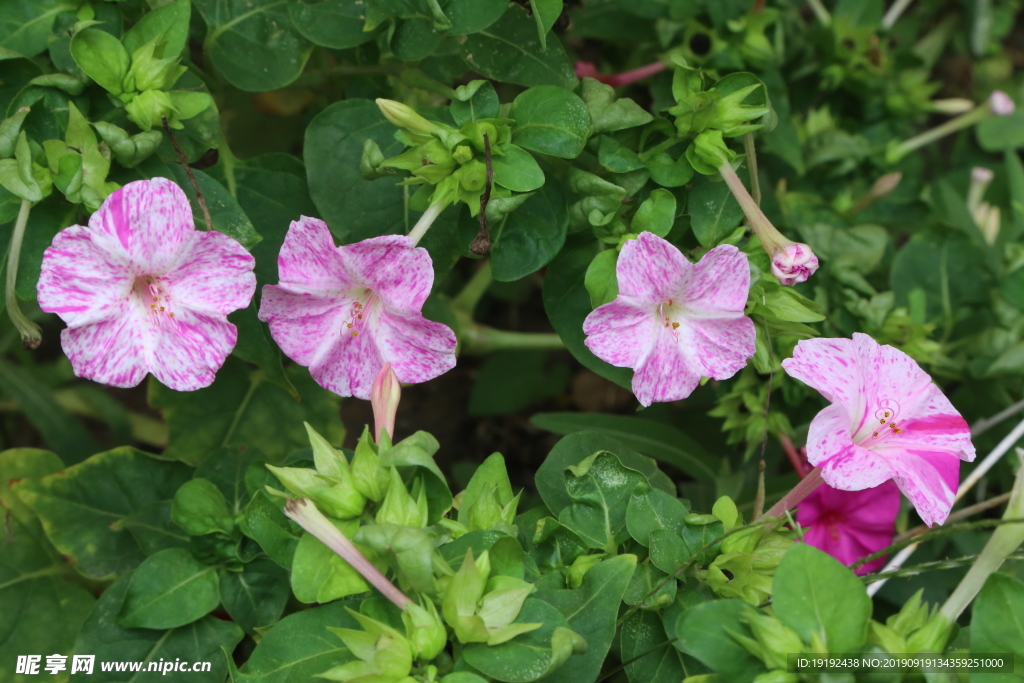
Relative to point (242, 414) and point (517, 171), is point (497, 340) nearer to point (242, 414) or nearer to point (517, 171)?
point (242, 414)

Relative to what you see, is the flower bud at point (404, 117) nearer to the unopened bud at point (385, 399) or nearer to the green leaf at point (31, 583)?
the unopened bud at point (385, 399)

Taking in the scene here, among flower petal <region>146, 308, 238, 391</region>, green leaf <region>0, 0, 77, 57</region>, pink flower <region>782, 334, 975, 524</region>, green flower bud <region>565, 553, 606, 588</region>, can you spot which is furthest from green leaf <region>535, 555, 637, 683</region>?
green leaf <region>0, 0, 77, 57</region>

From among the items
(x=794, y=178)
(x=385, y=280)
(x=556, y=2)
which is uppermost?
(x=556, y=2)

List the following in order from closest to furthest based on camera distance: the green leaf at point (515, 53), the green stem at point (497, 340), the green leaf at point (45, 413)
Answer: the green leaf at point (515, 53) → the green stem at point (497, 340) → the green leaf at point (45, 413)

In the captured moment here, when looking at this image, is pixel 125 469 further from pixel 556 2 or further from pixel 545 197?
pixel 556 2

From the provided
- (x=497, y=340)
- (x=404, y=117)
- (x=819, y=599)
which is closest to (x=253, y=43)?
Answer: (x=404, y=117)

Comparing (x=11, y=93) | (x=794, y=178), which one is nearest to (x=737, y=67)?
(x=794, y=178)

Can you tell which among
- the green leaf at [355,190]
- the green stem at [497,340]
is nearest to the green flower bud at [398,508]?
the green leaf at [355,190]
